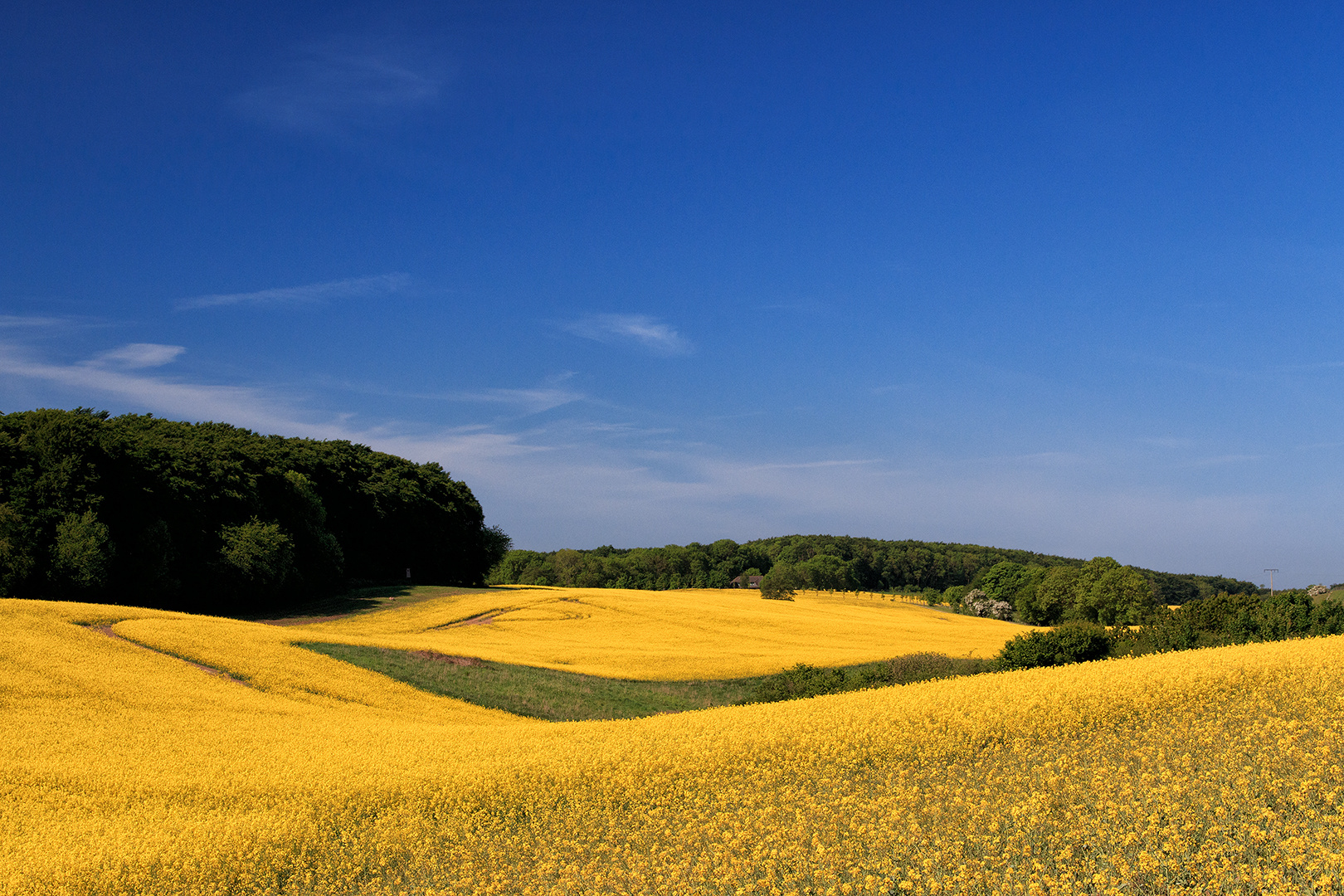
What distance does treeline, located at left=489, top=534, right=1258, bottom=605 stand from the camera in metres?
112

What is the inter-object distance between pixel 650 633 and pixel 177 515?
26.0 metres

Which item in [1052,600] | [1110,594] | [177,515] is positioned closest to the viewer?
[177,515]

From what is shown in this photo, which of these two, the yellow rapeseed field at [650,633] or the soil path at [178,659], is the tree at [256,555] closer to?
the yellow rapeseed field at [650,633]

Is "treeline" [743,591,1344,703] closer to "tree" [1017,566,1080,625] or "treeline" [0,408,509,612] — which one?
"treeline" [0,408,509,612]

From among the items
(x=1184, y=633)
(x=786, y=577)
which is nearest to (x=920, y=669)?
(x=1184, y=633)

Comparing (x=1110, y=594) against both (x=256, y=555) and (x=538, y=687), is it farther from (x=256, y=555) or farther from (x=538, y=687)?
(x=256, y=555)

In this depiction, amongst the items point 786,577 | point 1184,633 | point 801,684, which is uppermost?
point 1184,633

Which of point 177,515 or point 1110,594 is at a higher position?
point 177,515

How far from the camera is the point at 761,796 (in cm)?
1044

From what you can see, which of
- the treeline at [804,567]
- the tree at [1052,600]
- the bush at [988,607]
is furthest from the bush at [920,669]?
the treeline at [804,567]

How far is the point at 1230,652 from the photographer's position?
51.3ft

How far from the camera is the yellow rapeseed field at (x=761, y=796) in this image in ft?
25.6

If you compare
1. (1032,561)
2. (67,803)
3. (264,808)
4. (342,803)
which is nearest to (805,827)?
(342,803)

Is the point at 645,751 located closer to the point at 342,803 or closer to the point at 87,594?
the point at 342,803
